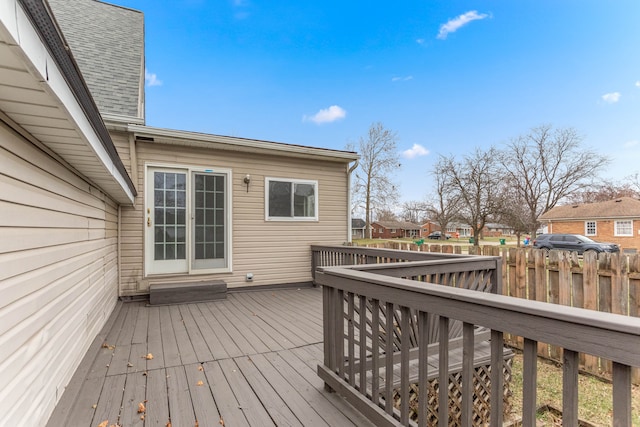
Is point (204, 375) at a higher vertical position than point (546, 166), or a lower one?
lower

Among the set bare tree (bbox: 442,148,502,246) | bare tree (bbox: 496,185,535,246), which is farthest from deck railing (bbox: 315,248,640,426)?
bare tree (bbox: 496,185,535,246)

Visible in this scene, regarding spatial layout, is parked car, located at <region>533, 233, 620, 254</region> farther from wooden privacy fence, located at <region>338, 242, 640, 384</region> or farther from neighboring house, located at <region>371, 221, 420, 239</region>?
neighboring house, located at <region>371, 221, 420, 239</region>

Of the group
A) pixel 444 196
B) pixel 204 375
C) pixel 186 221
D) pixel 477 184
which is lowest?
pixel 204 375

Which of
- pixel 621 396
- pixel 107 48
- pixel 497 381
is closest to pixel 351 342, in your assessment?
pixel 497 381

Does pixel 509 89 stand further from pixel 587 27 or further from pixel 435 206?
pixel 435 206

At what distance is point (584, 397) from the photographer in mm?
2742

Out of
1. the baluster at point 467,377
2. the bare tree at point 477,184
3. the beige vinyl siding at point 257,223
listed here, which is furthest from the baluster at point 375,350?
the bare tree at point 477,184

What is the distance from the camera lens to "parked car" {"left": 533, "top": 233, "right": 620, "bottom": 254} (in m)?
17.2

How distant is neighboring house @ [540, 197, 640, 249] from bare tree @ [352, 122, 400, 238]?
45.0ft

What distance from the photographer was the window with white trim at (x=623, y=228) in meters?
20.6

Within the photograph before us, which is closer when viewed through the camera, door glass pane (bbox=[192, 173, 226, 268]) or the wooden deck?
the wooden deck

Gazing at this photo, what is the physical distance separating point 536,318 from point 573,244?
71.6ft

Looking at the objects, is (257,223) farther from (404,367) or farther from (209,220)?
(404,367)

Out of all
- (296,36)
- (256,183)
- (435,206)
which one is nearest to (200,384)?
(256,183)
